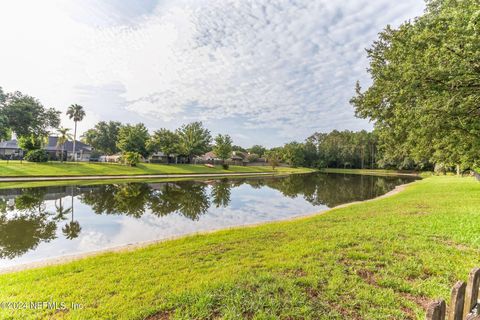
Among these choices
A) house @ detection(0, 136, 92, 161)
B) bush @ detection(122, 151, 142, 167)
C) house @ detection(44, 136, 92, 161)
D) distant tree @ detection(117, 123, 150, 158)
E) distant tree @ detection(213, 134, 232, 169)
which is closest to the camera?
bush @ detection(122, 151, 142, 167)

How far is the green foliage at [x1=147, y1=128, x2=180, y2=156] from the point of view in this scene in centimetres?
5195

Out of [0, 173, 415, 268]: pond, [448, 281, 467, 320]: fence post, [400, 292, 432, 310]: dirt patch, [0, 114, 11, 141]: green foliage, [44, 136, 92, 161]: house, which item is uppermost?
[0, 114, 11, 141]: green foliage

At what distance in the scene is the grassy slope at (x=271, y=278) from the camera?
3467 millimetres

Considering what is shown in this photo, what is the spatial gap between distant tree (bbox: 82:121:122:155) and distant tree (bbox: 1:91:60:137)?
22.8 metres

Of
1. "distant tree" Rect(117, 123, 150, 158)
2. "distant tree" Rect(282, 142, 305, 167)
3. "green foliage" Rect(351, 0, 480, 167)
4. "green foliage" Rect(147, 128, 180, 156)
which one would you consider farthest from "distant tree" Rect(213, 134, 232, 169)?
"green foliage" Rect(351, 0, 480, 167)

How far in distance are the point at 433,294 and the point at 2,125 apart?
40946mm

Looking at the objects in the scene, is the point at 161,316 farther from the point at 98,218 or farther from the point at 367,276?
the point at 98,218

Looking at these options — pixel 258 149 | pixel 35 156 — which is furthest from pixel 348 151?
pixel 35 156

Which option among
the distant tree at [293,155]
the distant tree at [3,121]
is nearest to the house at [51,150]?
the distant tree at [3,121]

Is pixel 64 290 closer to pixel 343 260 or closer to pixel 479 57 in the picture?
pixel 343 260

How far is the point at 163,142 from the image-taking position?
5322 cm

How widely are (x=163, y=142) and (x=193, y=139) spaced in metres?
7.09

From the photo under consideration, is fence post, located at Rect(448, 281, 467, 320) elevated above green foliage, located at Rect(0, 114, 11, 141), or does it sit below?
below

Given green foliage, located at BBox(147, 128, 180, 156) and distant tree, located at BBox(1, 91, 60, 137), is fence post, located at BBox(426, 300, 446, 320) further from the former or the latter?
green foliage, located at BBox(147, 128, 180, 156)
